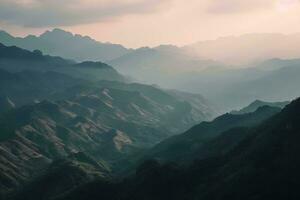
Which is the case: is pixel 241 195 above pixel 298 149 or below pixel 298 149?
below

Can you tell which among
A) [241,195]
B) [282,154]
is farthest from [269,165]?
[241,195]

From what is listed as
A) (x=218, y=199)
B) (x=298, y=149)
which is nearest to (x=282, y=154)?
(x=298, y=149)

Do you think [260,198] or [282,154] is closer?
[260,198]

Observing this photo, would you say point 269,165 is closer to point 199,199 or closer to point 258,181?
point 258,181

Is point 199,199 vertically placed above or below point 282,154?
below

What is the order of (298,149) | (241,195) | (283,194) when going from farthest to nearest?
(298,149) < (241,195) < (283,194)

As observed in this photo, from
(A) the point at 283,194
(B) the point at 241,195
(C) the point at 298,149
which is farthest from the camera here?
(C) the point at 298,149

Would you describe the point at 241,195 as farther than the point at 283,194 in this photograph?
Yes

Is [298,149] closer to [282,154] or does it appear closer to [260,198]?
[282,154]
